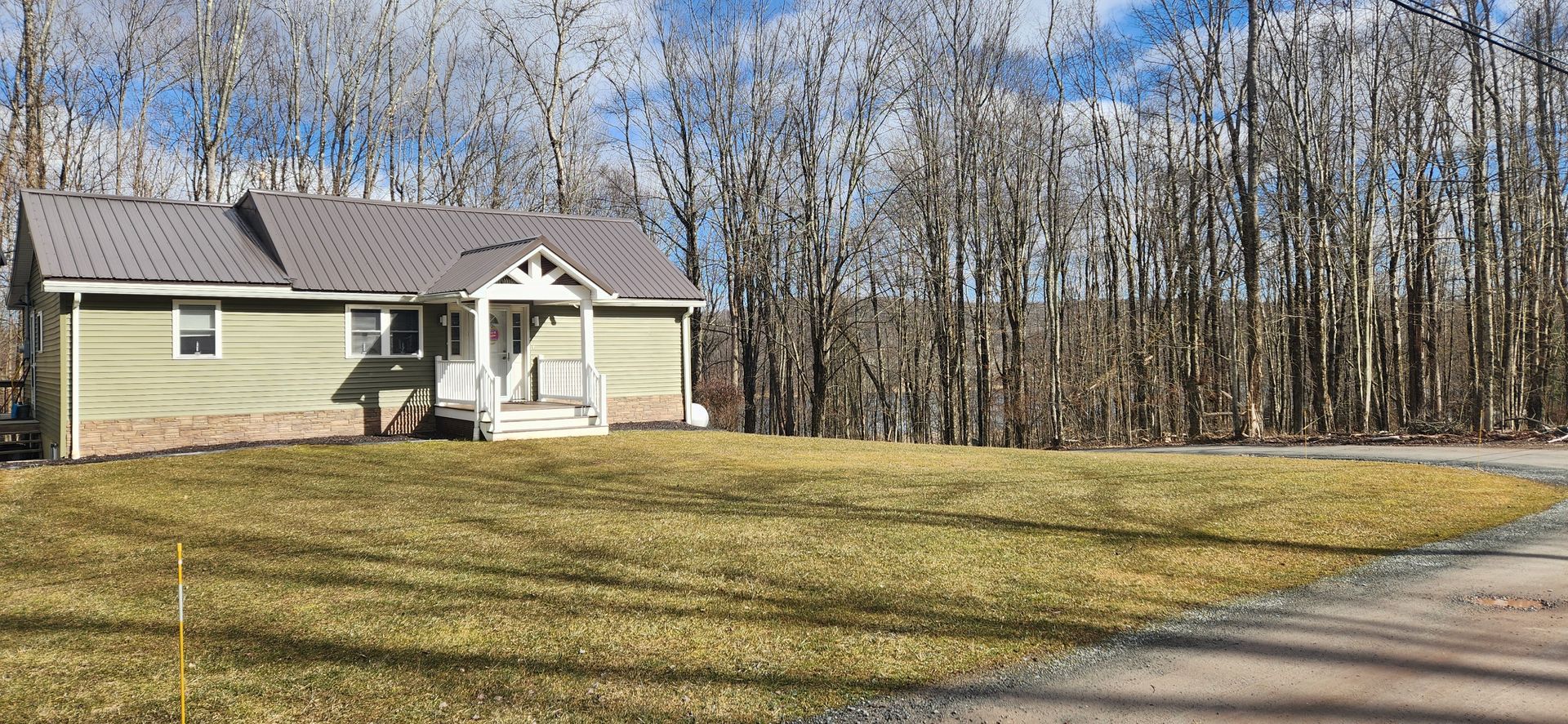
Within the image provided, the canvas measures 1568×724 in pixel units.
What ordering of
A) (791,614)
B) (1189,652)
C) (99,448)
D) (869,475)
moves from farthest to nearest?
1. (99,448)
2. (869,475)
3. (791,614)
4. (1189,652)

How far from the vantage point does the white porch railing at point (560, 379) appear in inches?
690

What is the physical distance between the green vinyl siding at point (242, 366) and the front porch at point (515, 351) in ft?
3.12

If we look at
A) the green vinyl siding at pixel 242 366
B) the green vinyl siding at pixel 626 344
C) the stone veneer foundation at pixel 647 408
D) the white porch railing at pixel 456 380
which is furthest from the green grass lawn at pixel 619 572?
the stone veneer foundation at pixel 647 408

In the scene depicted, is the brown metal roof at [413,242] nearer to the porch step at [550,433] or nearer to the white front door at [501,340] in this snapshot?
the white front door at [501,340]

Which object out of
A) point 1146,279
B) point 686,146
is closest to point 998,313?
point 1146,279

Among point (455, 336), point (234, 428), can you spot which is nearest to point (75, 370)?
point (234, 428)

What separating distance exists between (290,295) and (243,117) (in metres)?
20.5

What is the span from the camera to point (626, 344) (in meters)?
19.2

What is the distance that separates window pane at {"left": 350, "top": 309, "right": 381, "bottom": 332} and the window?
4.43 feet

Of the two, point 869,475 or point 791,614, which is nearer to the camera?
point 791,614

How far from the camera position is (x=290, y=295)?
50.6 feet

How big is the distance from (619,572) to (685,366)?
13.7 m

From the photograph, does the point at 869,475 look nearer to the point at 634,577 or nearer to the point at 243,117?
the point at 634,577

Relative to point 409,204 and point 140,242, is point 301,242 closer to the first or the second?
point 140,242
